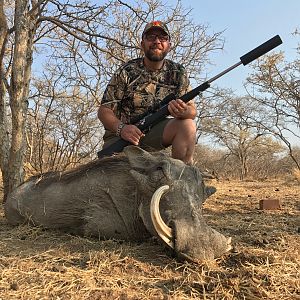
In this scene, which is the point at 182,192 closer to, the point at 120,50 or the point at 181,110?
the point at 181,110

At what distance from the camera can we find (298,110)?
1505 centimetres

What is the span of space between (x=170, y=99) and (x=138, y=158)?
0.91 m

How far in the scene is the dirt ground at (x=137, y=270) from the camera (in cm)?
187

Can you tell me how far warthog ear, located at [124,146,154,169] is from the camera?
2.79m

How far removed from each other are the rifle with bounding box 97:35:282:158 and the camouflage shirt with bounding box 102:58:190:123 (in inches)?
9.3

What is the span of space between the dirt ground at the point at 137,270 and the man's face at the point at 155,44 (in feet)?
5.72

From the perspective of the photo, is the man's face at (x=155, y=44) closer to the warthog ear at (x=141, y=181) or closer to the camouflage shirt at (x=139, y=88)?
the camouflage shirt at (x=139, y=88)

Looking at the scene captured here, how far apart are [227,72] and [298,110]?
12524 millimetres

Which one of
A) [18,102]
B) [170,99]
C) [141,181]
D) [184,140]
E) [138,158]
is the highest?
[18,102]

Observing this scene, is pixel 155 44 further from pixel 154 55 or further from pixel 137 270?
pixel 137 270

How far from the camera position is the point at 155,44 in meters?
3.81

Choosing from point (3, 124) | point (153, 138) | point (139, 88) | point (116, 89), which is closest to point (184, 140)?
point (153, 138)

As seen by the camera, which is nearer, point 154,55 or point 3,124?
point 154,55

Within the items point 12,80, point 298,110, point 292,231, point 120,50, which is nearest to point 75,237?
point 292,231
